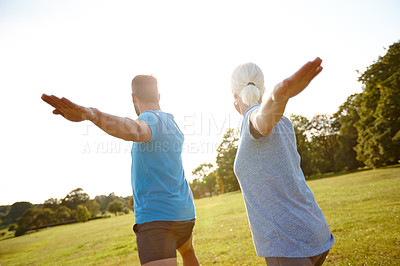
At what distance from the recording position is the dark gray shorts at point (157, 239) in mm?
2105

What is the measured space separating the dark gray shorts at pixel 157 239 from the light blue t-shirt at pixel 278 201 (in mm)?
813

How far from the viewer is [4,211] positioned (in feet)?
236

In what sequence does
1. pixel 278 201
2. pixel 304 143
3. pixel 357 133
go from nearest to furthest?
pixel 278 201, pixel 357 133, pixel 304 143

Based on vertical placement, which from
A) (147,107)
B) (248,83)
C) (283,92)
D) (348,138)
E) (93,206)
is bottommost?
(283,92)

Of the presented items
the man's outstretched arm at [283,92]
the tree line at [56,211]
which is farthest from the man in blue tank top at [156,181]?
the tree line at [56,211]

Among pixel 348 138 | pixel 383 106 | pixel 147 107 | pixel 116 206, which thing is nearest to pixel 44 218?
pixel 116 206

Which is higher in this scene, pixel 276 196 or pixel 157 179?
pixel 157 179

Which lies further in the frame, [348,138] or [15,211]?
[15,211]

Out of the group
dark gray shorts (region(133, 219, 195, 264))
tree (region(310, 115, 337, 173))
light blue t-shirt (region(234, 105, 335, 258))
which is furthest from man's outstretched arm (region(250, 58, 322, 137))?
tree (region(310, 115, 337, 173))

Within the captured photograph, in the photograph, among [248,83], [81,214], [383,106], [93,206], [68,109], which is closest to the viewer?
[68,109]

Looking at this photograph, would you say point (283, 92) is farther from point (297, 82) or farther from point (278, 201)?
point (278, 201)

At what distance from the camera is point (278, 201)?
1709mm

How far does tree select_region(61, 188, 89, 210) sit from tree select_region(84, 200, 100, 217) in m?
2.95

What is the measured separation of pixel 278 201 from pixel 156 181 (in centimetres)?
115
